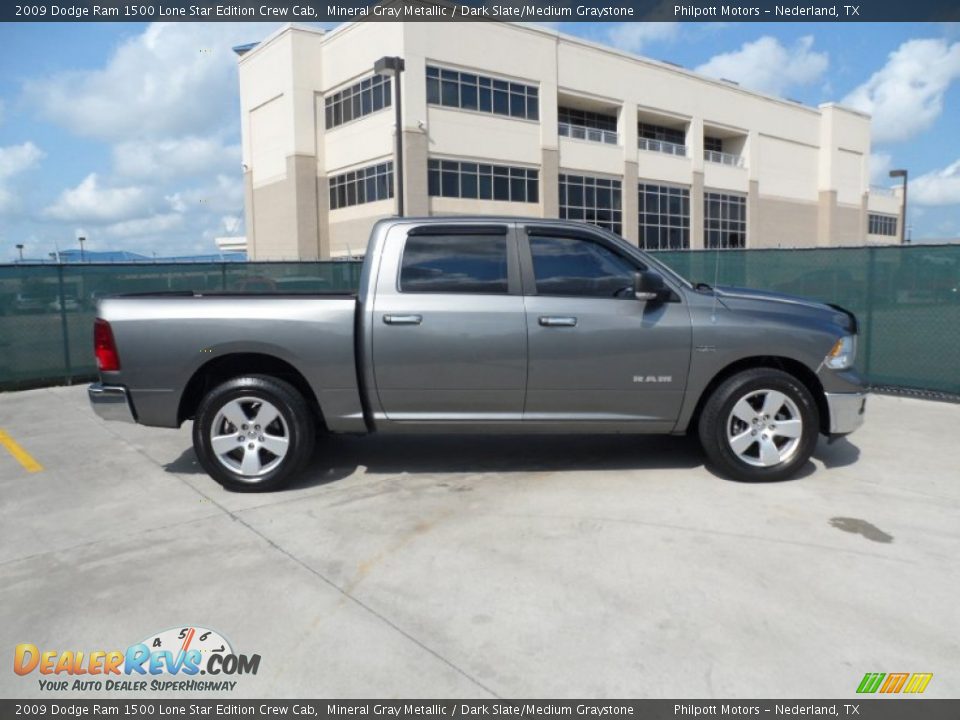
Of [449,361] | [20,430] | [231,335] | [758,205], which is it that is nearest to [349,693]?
[449,361]

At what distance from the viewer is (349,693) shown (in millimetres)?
2896

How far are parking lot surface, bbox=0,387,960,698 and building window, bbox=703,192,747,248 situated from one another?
4595 cm

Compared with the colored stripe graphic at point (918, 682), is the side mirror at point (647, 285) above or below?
above

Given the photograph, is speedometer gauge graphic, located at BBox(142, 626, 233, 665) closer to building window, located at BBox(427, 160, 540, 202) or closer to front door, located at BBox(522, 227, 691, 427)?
front door, located at BBox(522, 227, 691, 427)

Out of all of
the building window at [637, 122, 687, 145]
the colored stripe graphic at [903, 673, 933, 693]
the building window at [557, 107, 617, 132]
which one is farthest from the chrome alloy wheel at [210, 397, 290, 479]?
the building window at [637, 122, 687, 145]

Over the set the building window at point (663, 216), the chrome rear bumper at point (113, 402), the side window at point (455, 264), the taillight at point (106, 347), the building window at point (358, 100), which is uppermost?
the building window at point (358, 100)

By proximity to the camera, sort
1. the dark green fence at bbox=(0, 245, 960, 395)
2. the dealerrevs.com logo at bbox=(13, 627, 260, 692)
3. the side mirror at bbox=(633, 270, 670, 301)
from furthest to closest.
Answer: the dark green fence at bbox=(0, 245, 960, 395) < the side mirror at bbox=(633, 270, 670, 301) < the dealerrevs.com logo at bbox=(13, 627, 260, 692)

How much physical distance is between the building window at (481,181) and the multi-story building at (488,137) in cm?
7

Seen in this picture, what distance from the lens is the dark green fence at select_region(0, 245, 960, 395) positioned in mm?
8852

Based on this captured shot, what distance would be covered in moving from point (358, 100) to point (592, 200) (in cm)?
1438

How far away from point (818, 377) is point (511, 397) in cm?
232

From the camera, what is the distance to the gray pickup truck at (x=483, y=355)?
205 inches

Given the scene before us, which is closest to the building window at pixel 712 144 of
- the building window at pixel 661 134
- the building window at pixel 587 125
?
the building window at pixel 661 134

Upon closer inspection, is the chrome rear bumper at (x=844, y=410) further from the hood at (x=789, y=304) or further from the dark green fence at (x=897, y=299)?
the dark green fence at (x=897, y=299)
